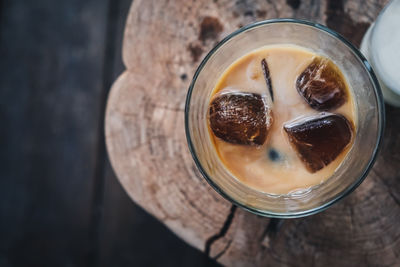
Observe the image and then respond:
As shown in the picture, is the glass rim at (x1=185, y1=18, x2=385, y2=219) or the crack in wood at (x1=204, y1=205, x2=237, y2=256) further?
the crack in wood at (x1=204, y1=205, x2=237, y2=256)

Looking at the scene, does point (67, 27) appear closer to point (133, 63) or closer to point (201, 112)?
point (133, 63)

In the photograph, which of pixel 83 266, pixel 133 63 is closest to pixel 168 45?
pixel 133 63

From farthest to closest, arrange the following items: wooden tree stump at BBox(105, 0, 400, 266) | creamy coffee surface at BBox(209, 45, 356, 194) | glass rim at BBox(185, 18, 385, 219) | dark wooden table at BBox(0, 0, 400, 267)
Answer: dark wooden table at BBox(0, 0, 400, 267) → wooden tree stump at BBox(105, 0, 400, 266) → creamy coffee surface at BBox(209, 45, 356, 194) → glass rim at BBox(185, 18, 385, 219)

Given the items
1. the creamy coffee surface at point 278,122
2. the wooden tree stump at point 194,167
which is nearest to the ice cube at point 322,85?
the creamy coffee surface at point 278,122

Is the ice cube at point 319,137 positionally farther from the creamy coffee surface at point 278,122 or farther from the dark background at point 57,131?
the dark background at point 57,131

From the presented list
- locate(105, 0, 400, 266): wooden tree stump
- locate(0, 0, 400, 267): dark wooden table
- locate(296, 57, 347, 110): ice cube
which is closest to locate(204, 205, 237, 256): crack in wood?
locate(105, 0, 400, 266): wooden tree stump

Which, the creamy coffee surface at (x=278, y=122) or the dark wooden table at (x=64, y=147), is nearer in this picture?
the creamy coffee surface at (x=278, y=122)

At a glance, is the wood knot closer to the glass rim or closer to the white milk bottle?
the glass rim
